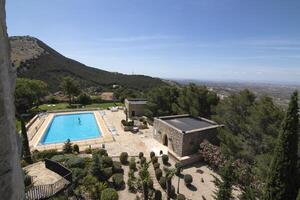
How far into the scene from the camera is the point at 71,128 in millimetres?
28500

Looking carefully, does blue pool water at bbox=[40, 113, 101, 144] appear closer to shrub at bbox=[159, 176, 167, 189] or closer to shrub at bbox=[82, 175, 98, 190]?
shrub at bbox=[82, 175, 98, 190]

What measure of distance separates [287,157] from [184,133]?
30.2 feet

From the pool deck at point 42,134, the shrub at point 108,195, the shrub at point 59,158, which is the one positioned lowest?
the pool deck at point 42,134

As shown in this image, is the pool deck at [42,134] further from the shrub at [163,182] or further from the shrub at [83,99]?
the shrub at [83,99]

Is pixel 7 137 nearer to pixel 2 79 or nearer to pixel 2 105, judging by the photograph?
pixel 2 105

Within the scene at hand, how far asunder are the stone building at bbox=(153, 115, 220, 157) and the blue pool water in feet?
26.7

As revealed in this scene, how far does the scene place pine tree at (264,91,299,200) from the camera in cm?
954

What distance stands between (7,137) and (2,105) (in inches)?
15.2

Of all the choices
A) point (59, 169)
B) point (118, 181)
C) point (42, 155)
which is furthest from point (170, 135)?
point (42, 155)

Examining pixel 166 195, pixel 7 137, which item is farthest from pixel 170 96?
pixel 7 137

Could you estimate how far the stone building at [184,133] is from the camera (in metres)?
18.4

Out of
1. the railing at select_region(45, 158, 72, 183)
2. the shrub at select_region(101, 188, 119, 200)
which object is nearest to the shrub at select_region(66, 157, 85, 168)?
the railing at select_region(45, 158, 72, 183)

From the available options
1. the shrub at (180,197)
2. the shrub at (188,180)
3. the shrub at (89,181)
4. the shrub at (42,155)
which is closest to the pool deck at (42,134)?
the shrub at (42,155)

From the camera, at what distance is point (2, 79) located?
7.61 ft
